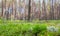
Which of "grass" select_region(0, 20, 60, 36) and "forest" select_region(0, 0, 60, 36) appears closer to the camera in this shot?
"grass" select_region(0, 20, 60, 36)

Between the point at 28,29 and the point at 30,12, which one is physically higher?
the point at 30,12

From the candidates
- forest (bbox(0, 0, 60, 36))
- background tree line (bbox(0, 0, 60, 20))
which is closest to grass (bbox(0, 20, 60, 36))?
forest (bbox(0, 0, 60, 36))

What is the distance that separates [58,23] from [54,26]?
0.52 ft

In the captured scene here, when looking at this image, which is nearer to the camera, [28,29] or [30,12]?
[28,29]

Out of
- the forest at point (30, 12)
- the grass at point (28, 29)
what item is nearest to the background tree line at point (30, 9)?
the forest at point (30, 12)

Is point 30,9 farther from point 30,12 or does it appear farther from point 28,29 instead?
point 28,29

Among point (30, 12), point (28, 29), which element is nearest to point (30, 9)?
point (30, 12)

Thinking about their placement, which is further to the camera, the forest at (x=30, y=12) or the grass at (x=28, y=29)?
the forest at (x=30, y=12)

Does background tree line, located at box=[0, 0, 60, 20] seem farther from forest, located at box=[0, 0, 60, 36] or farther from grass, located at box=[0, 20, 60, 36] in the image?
grass, located at box=[0, 20, 60, 36]

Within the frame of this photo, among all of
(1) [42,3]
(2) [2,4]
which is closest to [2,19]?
(2) [2,4]

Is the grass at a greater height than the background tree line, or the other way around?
the background tree line

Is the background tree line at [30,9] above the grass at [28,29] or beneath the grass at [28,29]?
above

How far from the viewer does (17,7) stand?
4184mm

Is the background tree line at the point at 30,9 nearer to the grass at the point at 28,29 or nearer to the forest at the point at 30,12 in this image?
the forest at the point at 30,12
